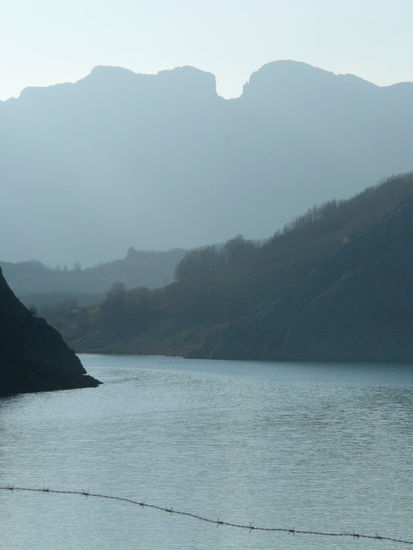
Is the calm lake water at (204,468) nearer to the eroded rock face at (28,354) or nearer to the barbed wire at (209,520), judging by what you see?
the barbed wire at (209,520)

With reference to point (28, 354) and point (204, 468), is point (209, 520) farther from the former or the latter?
point (28, 354)

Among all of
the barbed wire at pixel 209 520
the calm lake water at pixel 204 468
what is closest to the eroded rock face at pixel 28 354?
the calm lake water at pixel 204 468

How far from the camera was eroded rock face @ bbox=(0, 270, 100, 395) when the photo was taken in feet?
433

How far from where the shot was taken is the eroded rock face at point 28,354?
13188 cm

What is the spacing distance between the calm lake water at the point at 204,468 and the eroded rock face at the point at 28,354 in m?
6.43

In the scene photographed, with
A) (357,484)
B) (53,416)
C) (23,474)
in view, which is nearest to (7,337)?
(53,416)

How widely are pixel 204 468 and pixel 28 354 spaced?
2814 inches

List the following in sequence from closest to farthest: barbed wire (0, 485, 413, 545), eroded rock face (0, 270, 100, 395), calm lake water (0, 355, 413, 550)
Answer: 1. barbed wire (0, 485, 413, 545)
2. calm lake water (0, 355, 413, 550)
3. eroded rock face (0, 270, 100, 395)

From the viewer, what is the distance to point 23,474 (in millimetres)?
64938

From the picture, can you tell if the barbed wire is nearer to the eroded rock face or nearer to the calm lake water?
the calm lake water

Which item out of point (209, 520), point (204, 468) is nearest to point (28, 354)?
point (204, 468)

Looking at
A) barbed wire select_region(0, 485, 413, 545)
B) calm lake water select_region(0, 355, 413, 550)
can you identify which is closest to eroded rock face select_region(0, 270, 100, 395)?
calm lake water select_region(0, 355, 413, 550)

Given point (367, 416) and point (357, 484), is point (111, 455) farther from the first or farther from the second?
point (367, 416)

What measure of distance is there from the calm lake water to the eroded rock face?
253 inches
